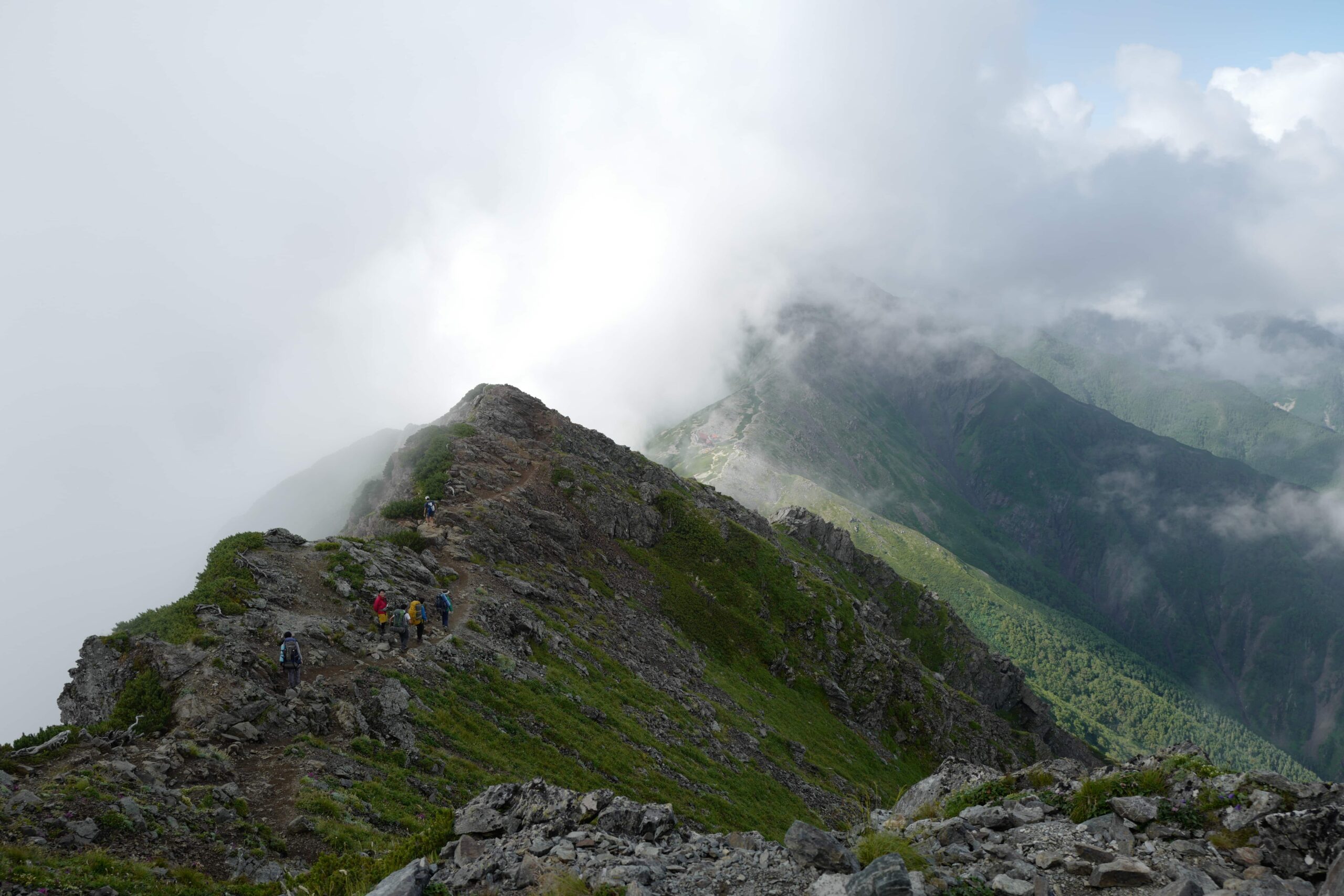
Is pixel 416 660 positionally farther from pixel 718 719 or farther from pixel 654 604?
pixel 654 604

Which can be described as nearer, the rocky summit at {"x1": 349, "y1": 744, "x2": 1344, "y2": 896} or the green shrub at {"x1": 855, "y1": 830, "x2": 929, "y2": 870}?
the rocky summit at {"x1": 349, "y1": 744, "x2": 1344, "y2": 896}

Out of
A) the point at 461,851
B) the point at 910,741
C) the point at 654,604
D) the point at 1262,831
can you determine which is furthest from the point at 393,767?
the point at 910,741

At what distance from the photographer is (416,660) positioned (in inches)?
1315

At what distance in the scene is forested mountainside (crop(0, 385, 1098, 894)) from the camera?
1805 cm

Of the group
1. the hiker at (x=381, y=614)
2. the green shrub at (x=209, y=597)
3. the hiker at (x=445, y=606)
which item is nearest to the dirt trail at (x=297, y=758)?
the hiker at (x=445, y=606)

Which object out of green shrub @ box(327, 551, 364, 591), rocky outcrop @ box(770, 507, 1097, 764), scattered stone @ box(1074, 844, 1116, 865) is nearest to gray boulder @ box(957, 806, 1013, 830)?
scattered stone @ box(1074, 844, 1116, 865)

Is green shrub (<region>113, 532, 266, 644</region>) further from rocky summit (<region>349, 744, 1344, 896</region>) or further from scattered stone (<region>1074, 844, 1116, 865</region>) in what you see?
scattered stone (<region>1074, 844, 1116, 865</region>)

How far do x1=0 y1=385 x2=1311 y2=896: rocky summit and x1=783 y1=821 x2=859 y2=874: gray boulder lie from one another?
0.05 m

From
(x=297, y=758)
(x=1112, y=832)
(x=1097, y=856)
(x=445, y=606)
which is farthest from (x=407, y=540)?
(x=1097, y=856)

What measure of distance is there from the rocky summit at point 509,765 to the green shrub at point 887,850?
104 millimetres

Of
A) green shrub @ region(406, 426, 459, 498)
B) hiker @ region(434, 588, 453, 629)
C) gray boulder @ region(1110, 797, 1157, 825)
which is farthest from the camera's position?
green shrub @ region(406, 426, 459, 498)

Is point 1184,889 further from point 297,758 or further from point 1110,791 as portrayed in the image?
point 297,758

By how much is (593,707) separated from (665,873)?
27872 millimetres

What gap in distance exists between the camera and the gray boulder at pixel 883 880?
11.4 metres
